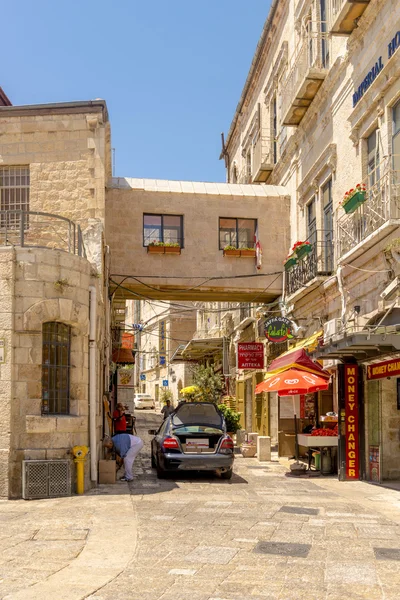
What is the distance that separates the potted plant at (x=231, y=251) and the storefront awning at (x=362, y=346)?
8417 millimetres

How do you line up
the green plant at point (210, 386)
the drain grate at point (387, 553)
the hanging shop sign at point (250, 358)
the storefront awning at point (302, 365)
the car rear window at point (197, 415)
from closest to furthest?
the drain grate at point (387, 553) < the car rear window at point (197, 415) < the storefront awning at point (302, 365) < the hanging shop sign at point (250, 358) < the green plant at point (210, 386)

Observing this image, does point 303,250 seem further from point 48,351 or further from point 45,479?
point 45,479

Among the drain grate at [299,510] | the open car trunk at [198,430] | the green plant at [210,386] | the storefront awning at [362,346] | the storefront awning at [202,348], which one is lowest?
the drain grate at [299,510]

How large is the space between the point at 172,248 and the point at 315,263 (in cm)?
509

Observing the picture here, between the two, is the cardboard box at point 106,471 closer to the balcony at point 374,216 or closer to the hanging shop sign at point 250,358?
the balcony at point 374,216

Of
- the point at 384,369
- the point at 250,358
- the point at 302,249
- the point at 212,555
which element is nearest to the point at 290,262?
the point at 302,249

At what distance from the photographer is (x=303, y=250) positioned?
2038 cm

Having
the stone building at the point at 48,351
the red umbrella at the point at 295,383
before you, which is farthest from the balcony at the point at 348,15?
the red umbrella at the point at 295,383

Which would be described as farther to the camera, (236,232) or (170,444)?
(236,232)

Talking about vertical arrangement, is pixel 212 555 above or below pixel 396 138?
below

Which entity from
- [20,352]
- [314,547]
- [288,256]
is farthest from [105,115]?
[314,547]

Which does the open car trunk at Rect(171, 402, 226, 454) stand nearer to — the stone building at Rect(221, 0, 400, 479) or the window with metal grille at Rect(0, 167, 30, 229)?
the stone building at Rect(221, 0, 400, 479)

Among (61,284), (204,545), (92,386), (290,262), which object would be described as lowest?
(204,545)

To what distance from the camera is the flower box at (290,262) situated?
21.8 meters
